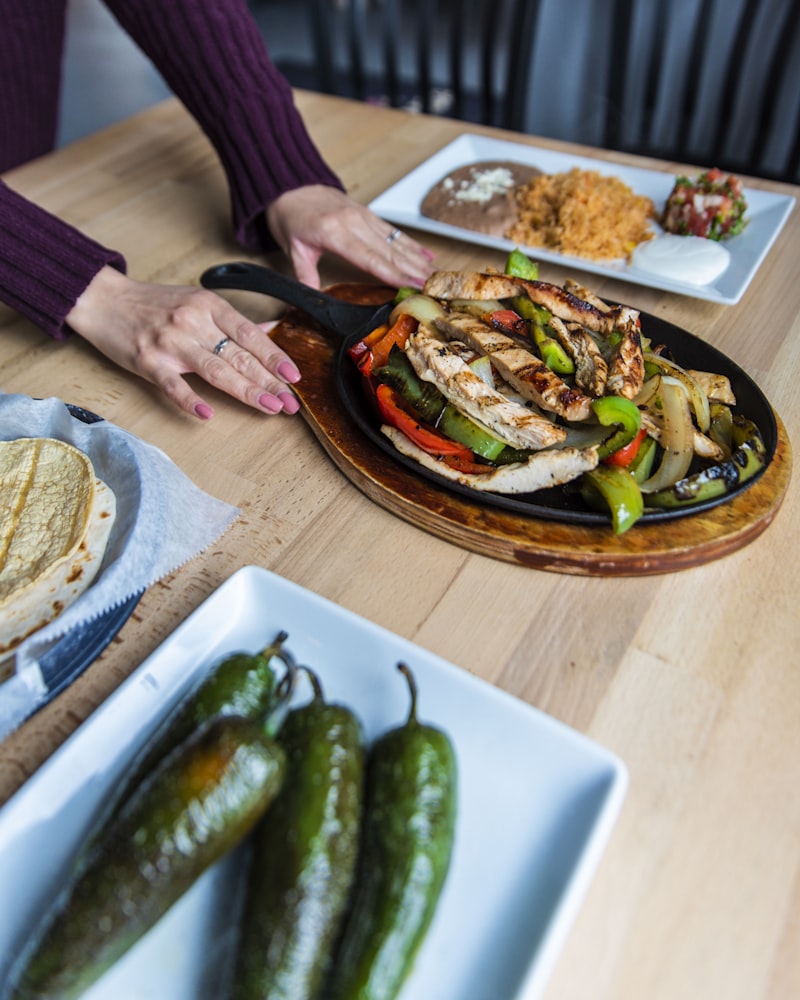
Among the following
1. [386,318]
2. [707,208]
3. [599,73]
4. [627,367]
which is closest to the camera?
[627,367]

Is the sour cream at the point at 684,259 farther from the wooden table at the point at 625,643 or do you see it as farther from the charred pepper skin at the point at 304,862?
the charred pepper skin at the point at 304,862

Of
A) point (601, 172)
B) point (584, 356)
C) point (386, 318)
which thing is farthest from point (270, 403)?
point (601, 172)

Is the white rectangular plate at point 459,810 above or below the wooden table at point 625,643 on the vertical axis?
above

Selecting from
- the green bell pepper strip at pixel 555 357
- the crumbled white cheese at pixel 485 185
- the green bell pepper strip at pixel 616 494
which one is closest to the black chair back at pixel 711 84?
the crumbled white cheese at pixel 485 185

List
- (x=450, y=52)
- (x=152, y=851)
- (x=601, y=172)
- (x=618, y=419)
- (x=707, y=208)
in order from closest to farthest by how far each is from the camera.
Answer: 1. (x=152, y=851)
2. (x=618, y=419)
3. (x=707, y=208)
4. (x=601, y=172)
5. (x=450, y=52)

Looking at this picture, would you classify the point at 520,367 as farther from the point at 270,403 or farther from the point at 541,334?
the point at 270,403

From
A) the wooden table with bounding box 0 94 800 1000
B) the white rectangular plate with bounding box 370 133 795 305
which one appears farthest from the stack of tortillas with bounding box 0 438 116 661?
the white rectangular plate with bounding box 370 133 795 305

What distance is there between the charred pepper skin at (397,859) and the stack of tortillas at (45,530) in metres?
0.53

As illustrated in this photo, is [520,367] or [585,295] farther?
[585,295]

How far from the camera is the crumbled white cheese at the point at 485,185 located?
6.42 ft

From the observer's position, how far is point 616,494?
43.1 inches

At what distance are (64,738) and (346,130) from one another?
217 centimetres

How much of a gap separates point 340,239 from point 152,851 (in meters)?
1.43

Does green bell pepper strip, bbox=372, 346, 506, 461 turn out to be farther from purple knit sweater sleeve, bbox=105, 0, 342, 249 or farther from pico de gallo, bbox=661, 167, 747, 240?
pico de gallo, bbox=661, 167, 747, 240
